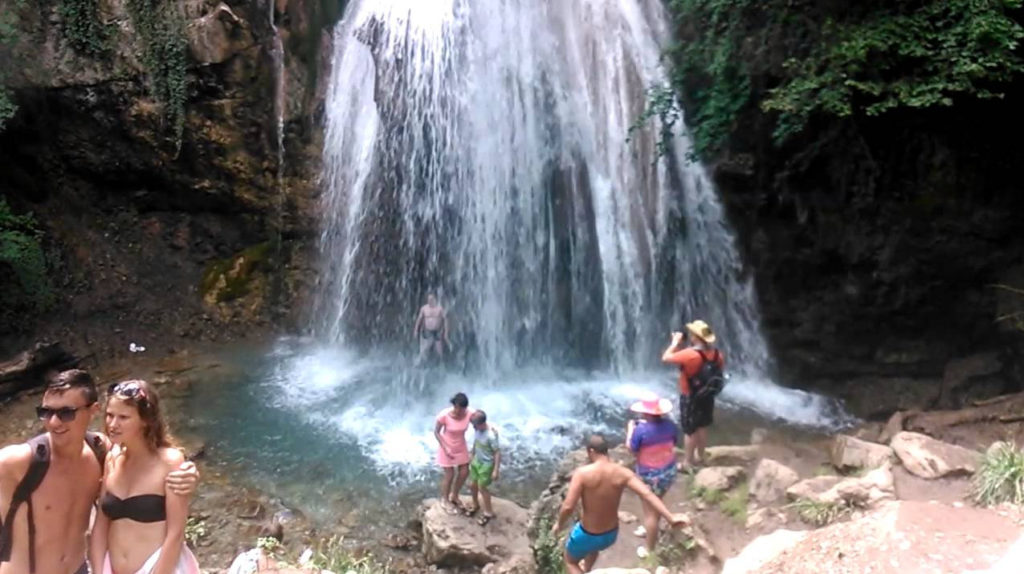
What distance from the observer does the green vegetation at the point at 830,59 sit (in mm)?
7633

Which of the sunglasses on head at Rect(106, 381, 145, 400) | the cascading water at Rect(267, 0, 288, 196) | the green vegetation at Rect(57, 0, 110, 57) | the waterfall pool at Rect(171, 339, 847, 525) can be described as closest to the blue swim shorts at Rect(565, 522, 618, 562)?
the waterfall pool at Rect(171, 339, 847, 525)

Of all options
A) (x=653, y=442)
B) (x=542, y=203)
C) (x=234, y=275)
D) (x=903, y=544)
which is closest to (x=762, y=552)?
(x=903, y=544)

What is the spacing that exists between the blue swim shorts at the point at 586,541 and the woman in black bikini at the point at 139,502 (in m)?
2.66

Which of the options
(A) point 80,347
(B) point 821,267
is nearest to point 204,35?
(A) point 80,347

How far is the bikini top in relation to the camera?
10.0 ft

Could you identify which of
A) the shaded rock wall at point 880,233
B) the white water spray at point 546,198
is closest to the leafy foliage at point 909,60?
the shaded rock wall at point 880,233

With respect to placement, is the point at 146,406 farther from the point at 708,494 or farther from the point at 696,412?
the point at 696,412

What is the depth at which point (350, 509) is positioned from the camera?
7.38 metres

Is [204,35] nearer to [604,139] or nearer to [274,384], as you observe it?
[274,384]

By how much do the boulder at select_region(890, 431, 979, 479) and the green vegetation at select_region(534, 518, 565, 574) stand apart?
2.88m

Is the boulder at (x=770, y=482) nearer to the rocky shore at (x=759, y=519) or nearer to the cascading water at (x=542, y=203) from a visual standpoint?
the rocky shore at (x=759, y=519)

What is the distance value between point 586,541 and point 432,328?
17.7 feet

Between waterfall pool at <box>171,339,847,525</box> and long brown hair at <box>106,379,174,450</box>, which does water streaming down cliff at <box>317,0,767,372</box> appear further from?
long brown hair at <box>106,379,174,450</box>

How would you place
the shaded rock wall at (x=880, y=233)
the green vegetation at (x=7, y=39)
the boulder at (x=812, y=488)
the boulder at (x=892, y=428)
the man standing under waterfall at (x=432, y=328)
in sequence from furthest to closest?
the green vegetation at (x=7, y=39) → the man standing under waterfall at (x=432, y=328) → the shaded rock wall at (x=880, y=233) → the boulder at (x=892, y=428) → the boulder at (x=812, y=488)
